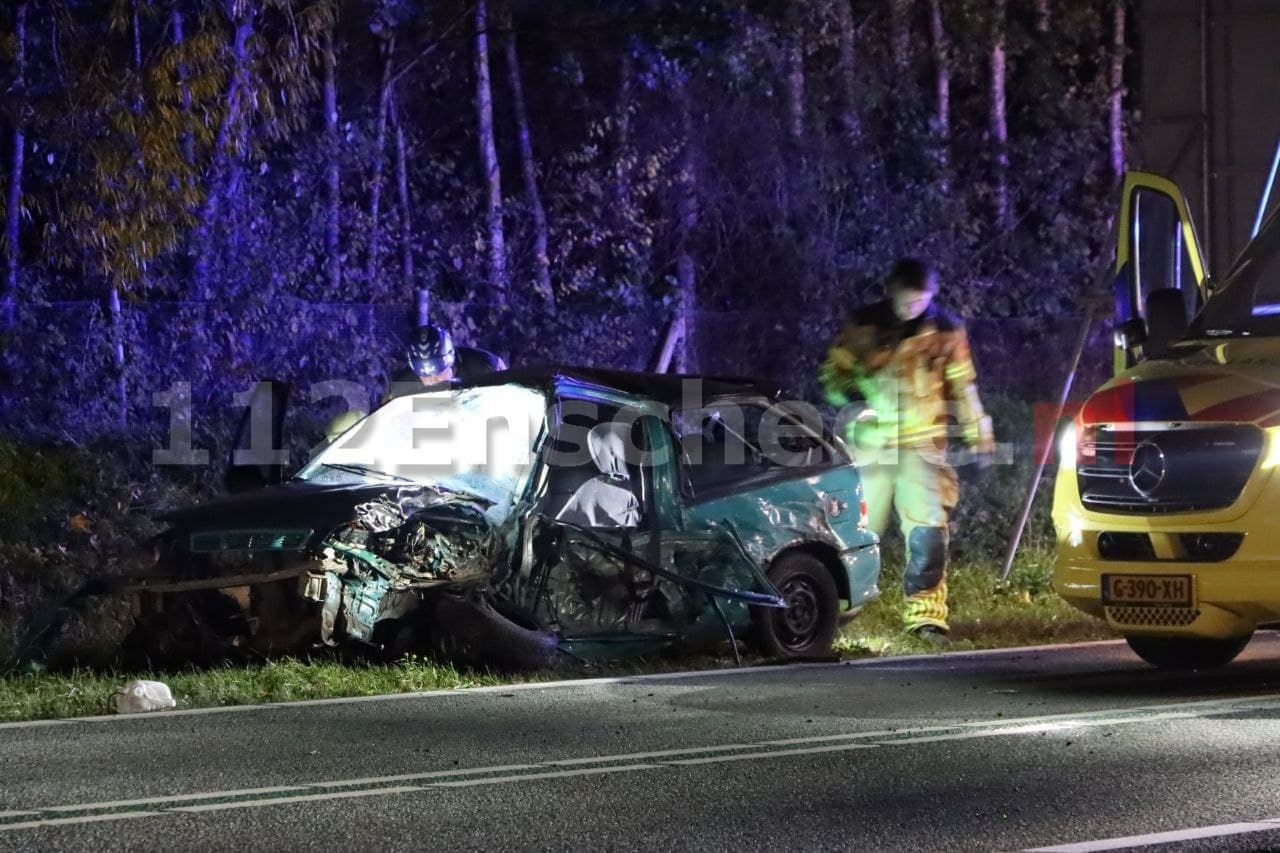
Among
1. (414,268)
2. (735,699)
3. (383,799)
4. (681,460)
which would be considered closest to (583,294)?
(414,268)

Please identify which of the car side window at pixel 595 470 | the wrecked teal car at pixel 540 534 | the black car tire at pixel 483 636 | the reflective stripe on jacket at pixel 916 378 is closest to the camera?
the wrecked teal car at pixel 540 534

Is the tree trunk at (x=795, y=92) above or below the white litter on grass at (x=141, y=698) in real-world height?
above

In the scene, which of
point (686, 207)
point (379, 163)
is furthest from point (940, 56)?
point (379, 163)

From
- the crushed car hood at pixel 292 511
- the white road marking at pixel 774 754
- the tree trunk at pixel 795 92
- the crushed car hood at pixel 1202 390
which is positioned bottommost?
the white road marking at pixel 774 754

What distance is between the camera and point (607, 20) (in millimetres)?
22641

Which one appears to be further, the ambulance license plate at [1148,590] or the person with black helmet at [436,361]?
the person with black helmet at [436,361]

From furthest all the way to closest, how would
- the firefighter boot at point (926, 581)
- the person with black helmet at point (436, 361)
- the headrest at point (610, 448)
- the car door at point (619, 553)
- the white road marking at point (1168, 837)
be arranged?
the person with black helmet at point (436, 361) → the firefighter boot at point (926, 581) → the headrest at point (610, 448) → the car door at point (619, 553) → the white road marking at point (1168, 837)

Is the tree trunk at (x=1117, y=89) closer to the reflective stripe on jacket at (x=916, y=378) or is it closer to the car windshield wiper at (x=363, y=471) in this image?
the reflective stripe on jacket at (x=916, y=378)

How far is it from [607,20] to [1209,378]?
1437 centimetres

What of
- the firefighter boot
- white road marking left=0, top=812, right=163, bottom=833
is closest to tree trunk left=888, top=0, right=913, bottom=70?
the firefighter boot

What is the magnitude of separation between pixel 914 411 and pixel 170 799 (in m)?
5.85

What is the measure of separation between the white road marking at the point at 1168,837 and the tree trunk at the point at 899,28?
873 inches

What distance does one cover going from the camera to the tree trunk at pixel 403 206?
2058cm

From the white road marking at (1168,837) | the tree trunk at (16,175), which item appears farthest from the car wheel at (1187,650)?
the tree trunk at (16,175)
